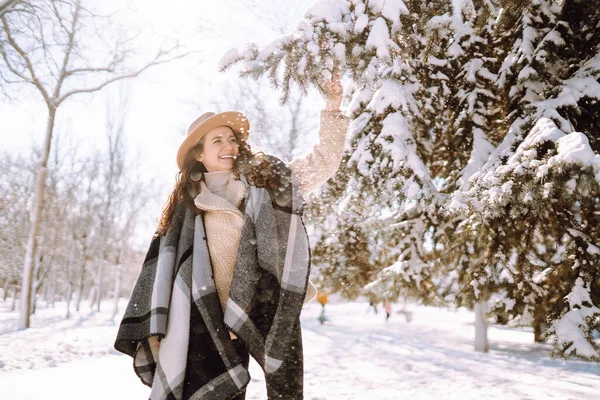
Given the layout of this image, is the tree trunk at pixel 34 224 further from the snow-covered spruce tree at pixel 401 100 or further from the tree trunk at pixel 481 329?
the tree trunk at pixel 481 329

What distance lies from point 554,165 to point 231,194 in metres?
2.39

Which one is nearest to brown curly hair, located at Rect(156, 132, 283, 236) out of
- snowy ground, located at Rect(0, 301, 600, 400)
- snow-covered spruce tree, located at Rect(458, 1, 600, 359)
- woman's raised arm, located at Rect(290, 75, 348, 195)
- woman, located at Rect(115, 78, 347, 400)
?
woman, located at Rect(115, 78, 347, 400)

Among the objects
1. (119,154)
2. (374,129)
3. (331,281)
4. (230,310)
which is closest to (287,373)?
(230,310)

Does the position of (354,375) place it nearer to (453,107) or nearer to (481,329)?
(453,107)

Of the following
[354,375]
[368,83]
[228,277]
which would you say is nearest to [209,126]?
[228,277]

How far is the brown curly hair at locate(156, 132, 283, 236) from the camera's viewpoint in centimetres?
201

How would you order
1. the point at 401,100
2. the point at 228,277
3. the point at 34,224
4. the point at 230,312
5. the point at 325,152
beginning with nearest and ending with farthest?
the point at 230,312 → the point at 228,277 → the point at 325,152 → the point at 401,100 → the point at 34,224

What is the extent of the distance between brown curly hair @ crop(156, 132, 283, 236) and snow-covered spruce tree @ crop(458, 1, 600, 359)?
1.98 m

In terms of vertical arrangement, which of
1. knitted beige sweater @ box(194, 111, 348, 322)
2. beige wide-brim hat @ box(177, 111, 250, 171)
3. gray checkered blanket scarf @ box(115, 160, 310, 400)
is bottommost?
gray checkered blanket scarf @ box(115, 160, 310, 400)

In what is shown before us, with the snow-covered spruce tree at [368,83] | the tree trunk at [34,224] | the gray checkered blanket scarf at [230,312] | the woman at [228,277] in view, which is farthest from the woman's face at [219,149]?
the tree trunk at [34,224]

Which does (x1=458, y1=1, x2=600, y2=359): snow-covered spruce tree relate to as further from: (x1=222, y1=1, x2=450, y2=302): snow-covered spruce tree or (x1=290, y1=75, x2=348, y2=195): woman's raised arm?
(x1=290, y1=75, x2=348, y2=195): woman's raised arm

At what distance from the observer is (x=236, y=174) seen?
2.19 metres

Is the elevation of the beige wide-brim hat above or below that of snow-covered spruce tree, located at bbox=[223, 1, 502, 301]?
below

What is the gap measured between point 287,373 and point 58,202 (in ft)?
74.1
